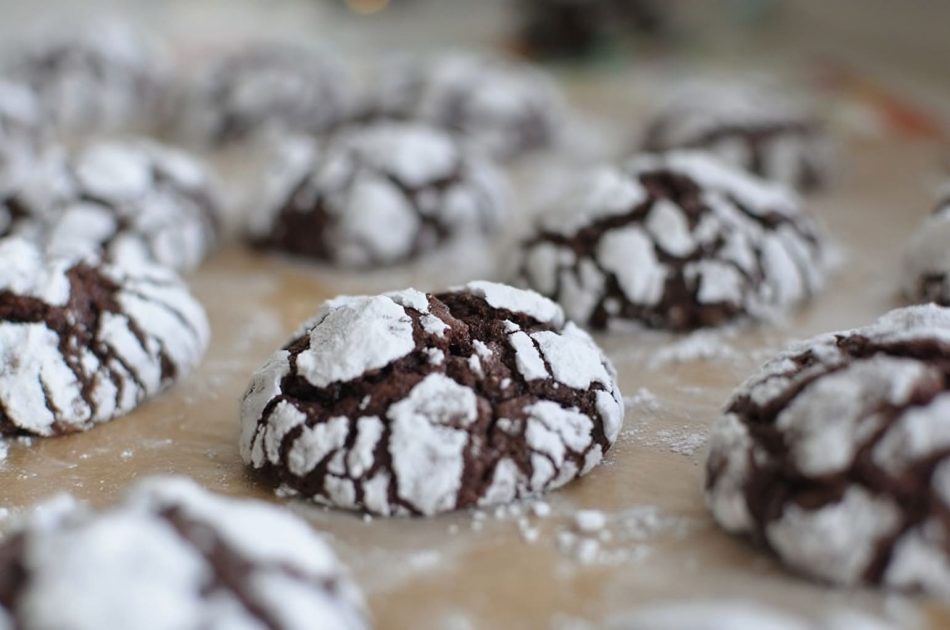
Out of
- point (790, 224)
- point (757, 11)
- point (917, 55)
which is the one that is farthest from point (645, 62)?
point (790, 224)

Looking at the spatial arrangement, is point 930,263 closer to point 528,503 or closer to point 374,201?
point 528,503

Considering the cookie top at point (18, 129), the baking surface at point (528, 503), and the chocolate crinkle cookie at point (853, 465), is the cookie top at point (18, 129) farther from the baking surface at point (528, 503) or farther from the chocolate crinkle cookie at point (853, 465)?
the chocolate crinkle cookie at point (853, 465)

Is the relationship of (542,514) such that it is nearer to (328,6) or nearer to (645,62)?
(645,62)

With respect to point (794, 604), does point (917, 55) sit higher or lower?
higher

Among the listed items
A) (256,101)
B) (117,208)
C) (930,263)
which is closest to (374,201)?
(117,208)

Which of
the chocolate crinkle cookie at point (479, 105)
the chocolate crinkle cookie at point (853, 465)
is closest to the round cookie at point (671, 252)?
the chocolate crinkle cookie at point (853, 465)
